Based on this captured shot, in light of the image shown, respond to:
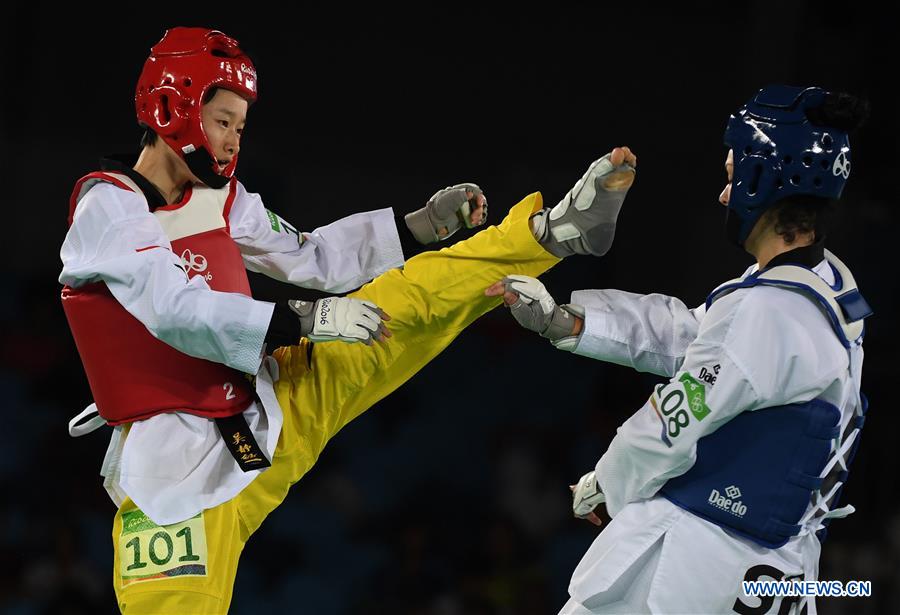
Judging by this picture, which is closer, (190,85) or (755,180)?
(755,180)

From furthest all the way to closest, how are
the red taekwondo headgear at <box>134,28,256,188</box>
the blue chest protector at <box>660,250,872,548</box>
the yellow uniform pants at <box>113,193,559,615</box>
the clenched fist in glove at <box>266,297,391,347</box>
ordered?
the yellow uniform pants at <box>113,193,559,615</box> → the red taekwondo headgear at <box>134,28,256,188</box> → the clenched fist in glove at <box>266,297,391,347</box> → the blue chest protector at <box>660,250,872,548</box>

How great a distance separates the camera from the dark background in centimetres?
611

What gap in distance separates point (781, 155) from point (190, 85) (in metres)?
1.65

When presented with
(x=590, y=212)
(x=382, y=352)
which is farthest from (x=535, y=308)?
(x=382, y=352)

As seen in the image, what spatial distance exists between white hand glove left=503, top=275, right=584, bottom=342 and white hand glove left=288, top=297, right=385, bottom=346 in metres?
0.41

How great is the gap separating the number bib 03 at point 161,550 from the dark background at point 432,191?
2.89m

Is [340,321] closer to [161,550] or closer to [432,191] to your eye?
[161,550]

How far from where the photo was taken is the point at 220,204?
3396mm

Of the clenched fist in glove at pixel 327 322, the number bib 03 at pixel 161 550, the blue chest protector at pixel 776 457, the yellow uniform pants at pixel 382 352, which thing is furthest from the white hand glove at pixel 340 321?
the blue chest protector at pixel 776 457

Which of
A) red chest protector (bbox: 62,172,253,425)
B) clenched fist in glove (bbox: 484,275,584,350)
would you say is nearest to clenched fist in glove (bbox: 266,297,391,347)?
red chest protector (bbox: 62,172,253,425)

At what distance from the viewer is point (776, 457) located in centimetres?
279

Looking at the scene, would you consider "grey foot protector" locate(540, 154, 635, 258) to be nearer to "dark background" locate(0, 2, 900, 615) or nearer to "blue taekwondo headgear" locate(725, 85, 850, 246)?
"blue taekwondo headgear" locate(725, 85, 850, 246)

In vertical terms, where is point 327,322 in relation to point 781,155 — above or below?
below

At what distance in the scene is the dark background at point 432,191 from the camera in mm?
6105
